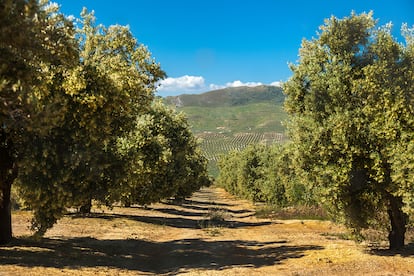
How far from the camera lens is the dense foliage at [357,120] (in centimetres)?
1830

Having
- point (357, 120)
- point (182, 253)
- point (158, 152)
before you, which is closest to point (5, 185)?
point (182, 253)

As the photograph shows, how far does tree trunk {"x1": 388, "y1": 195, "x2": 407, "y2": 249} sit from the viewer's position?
2072 centimetres

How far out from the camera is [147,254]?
22969 millimetres

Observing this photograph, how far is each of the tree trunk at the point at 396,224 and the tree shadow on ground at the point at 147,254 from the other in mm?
4310

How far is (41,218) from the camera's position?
58.2 feet

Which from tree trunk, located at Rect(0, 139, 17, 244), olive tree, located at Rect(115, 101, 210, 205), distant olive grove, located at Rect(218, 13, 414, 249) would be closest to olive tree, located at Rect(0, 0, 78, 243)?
tree trunk, located at Rect(0, 139, 17, 244)

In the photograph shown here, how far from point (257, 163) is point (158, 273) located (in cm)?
6659

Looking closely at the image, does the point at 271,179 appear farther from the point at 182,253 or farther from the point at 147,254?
the point at 147,254

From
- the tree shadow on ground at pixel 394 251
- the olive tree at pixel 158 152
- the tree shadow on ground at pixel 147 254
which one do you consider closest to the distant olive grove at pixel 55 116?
the tree shadow on ground at pixel 147 254

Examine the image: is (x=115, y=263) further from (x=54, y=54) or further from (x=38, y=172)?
(x=54, y=54)

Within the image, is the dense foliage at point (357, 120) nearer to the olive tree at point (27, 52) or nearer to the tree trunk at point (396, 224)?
the tree trunk at point (396, 224)

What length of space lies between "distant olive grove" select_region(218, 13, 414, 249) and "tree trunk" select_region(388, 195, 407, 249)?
0.03 m

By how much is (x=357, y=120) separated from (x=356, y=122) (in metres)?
0.19

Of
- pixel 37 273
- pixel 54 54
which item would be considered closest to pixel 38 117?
pixel 54 54
